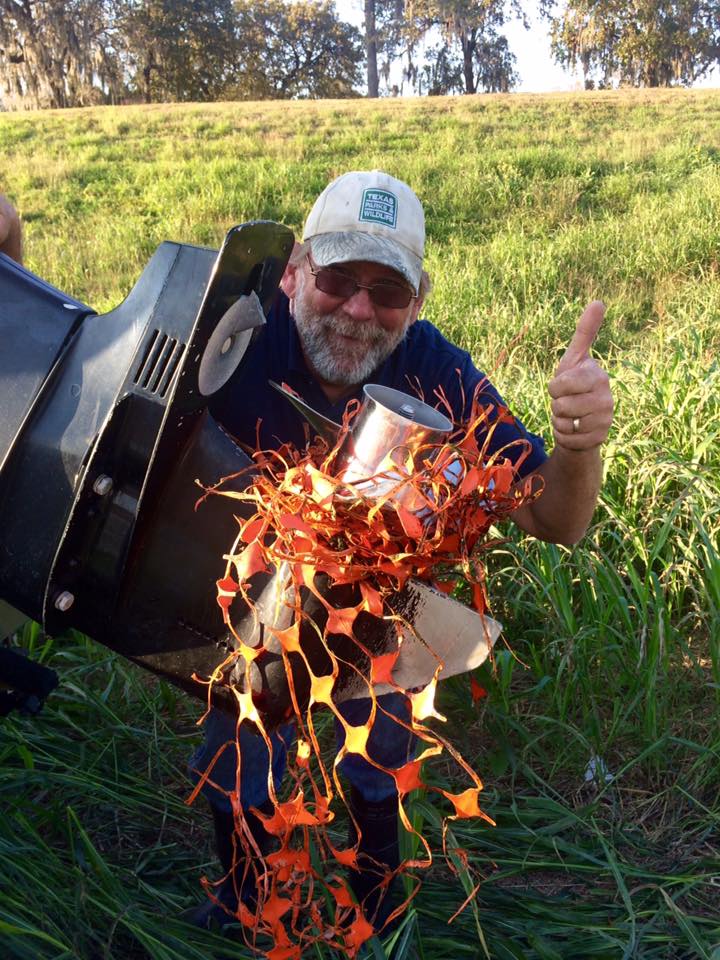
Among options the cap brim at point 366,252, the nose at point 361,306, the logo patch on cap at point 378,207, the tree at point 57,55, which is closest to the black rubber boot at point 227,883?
the nose at point 361,306

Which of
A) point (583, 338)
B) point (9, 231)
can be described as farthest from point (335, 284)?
point (9, 231)

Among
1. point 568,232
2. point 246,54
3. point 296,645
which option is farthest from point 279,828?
point 246,54

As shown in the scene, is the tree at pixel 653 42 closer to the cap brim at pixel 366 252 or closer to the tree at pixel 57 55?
the tree at pixel 57 55

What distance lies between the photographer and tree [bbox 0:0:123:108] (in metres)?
32.1

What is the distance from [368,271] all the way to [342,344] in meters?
0.16

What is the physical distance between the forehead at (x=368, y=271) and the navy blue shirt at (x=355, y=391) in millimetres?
193

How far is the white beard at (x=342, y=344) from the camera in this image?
6.46 ft

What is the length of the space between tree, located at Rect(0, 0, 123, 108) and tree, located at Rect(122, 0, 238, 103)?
0.98 m

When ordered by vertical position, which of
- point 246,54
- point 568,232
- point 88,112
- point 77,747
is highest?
point 246,54

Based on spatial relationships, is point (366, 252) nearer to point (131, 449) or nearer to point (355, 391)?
point (355, 391)

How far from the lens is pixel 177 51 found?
3722cm

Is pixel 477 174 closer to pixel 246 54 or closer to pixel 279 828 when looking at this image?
pixel 279 828

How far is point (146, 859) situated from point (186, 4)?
1653 inches

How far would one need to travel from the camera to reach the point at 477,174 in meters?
11.5
